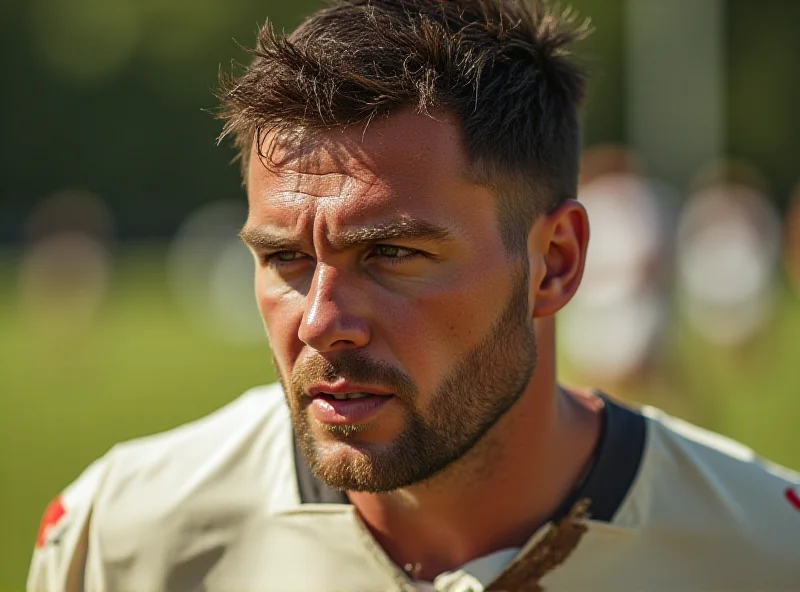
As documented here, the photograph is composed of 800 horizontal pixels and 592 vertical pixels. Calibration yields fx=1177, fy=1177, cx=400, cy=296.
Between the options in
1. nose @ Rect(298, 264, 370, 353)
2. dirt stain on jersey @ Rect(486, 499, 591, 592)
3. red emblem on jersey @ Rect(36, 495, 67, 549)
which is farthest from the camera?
red emblem on jersey @ Rect(36, 495, 67, 549)

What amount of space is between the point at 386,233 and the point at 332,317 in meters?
0.25

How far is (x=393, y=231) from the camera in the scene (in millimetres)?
2945

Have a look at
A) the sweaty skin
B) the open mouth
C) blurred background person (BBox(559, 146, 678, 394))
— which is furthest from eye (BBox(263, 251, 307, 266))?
blurred background person (BBox(559, 146, 678, 394))

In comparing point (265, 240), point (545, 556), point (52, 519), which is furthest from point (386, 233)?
point (52, 519)

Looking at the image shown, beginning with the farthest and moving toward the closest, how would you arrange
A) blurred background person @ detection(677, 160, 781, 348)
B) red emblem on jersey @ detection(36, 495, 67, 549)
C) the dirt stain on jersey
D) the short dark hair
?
blurred background person @ detection(677, 160, 781, 348) < red emblem on jersey @ detection(36, 495, 67, 549) < the dirt stain on jersey < the short dark hair

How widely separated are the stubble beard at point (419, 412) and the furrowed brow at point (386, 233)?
280mm

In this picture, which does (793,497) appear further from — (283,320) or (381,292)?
(283,320)

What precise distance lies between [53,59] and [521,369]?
38.3 m

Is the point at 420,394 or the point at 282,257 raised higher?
the point at 282,257

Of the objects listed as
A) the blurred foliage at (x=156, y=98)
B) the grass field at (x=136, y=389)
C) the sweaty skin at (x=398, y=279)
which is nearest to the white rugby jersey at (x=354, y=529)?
the sweaty skin at (x=398, y=279)

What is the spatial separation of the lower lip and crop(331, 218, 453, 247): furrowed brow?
0.40m

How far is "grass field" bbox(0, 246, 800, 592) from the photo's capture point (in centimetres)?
893

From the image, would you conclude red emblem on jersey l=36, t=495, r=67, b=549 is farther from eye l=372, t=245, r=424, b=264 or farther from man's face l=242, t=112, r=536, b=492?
eye l=372, t=245, r=424, b=264

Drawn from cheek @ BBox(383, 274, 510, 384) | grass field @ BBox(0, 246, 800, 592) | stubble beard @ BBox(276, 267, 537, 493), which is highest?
cheek @ BBox(383, 274, 510, 384)
